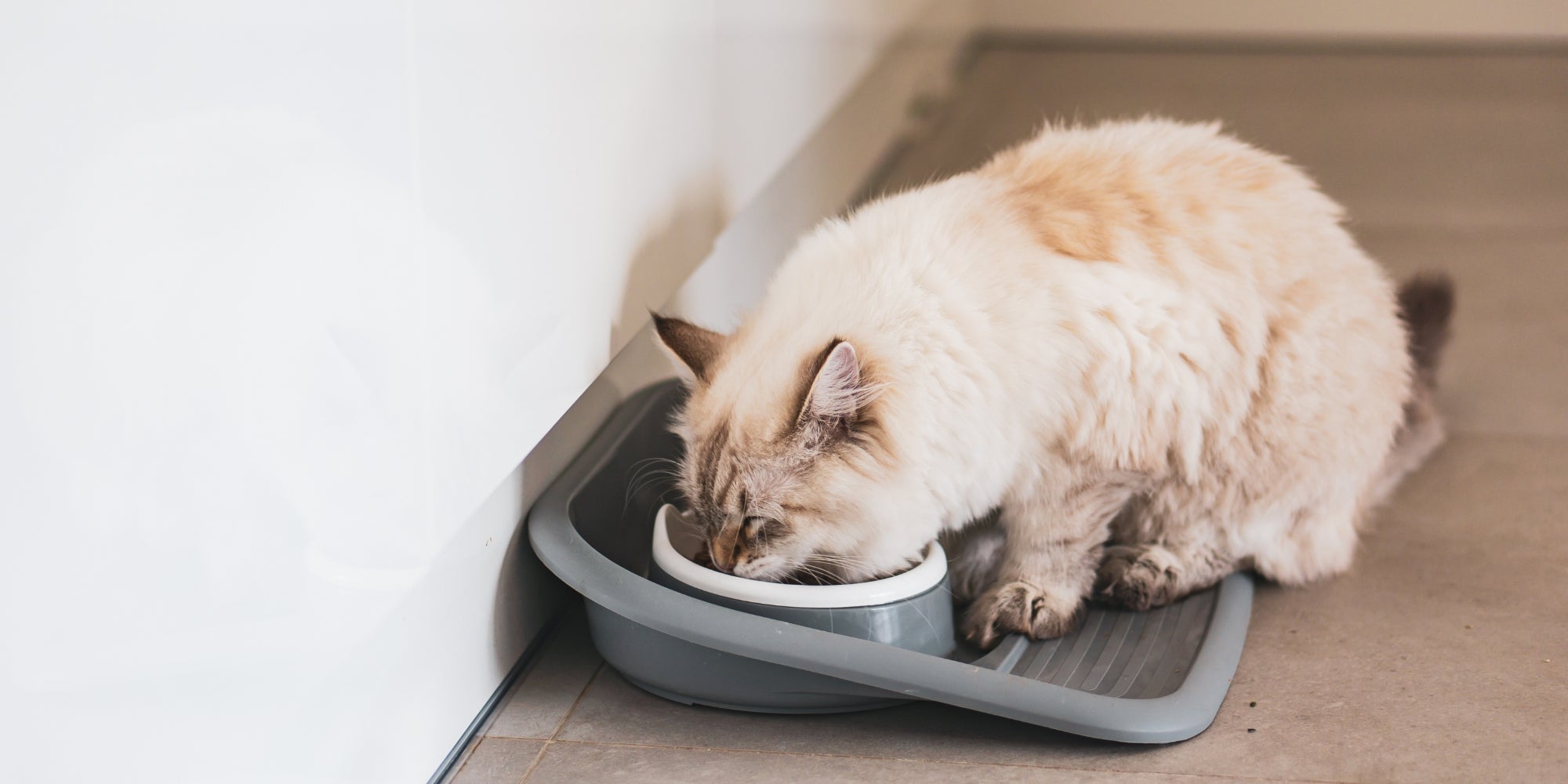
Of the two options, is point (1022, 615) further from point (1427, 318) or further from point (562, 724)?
point (1427, 318)

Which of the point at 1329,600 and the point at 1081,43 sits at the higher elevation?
the point at 1329,600

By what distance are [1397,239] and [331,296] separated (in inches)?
125

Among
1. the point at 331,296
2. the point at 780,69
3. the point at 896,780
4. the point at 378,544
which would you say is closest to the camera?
the point at 331,296

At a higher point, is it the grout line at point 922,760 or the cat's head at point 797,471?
the cat's head at point 797,471

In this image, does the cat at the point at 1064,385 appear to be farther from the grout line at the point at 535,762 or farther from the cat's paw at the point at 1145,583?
the grout line at the point at 535,762

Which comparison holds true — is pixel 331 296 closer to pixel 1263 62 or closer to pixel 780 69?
pixel 780 69

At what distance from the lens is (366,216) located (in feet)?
3.79

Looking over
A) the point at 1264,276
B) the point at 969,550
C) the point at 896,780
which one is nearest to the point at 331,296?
the point at 896,780

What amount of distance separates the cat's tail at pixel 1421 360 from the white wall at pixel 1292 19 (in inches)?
157

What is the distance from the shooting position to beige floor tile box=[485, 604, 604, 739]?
1.62 metres

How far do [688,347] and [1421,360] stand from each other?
1.42 meters

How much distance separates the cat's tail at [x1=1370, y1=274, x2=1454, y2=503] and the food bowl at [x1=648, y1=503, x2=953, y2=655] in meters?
1.01

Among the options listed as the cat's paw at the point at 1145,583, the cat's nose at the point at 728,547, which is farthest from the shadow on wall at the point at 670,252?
the cat's paw at the point at 1145,583

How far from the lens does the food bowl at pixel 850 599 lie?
61.9 inches
